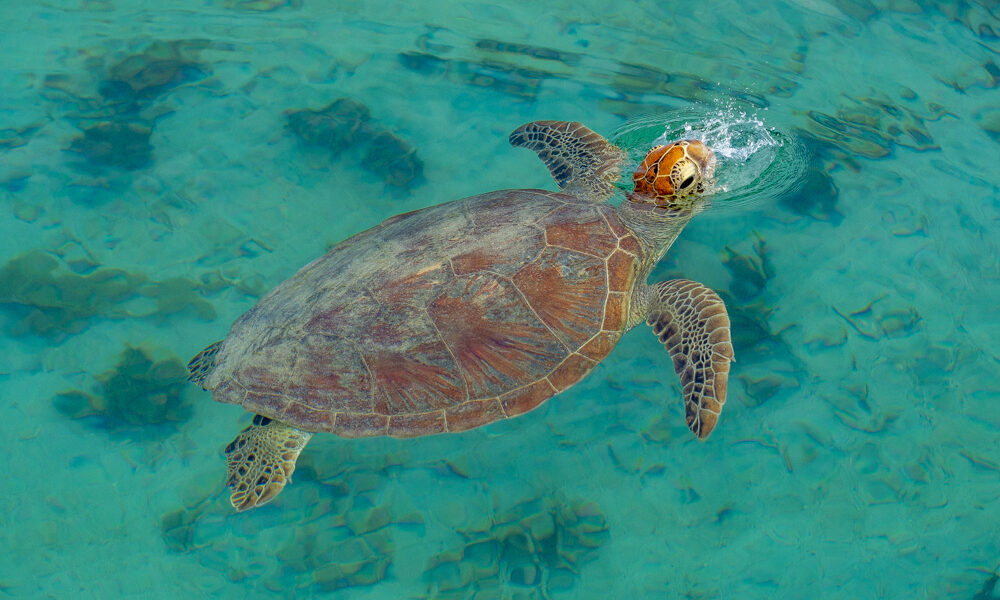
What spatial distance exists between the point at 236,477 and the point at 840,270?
4.67 meters

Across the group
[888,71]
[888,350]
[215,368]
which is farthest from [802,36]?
[215,368]

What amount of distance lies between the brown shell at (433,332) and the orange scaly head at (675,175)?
889 mm

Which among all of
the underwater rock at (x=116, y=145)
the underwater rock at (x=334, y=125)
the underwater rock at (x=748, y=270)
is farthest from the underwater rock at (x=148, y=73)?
the underwater rock at (x=748, y=270)

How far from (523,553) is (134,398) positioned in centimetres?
298

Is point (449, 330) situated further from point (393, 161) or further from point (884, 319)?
point (884, 319)

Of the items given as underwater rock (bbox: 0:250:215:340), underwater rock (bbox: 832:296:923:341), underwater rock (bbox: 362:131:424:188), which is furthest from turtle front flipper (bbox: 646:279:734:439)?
underwater rock (bbox: 0:250:215:340)

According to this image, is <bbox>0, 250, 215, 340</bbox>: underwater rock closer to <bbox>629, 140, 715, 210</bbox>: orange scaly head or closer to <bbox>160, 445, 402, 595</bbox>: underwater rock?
<bbox>160, 445, 402, 595</bbox>: underwater rock

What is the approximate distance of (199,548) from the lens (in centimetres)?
391

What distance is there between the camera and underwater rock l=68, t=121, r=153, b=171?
541 centimetres

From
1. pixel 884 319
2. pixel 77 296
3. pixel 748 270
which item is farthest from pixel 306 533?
pixel 884 319

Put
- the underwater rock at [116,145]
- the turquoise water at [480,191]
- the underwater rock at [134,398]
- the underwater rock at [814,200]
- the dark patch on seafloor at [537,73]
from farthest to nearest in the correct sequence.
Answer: the dark patch on seafloor at [537,73] < the underwater rock at [116,145] < the underwater rock at [814,200] < the underwater rock at [134,398] < the turquoise water at [480,191]

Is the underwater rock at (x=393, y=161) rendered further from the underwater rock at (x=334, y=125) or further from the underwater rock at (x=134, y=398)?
the underwater rock at (x=134, y=398)

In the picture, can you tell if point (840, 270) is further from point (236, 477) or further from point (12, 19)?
point (12, 19)

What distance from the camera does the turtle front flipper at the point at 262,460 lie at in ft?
12.4
